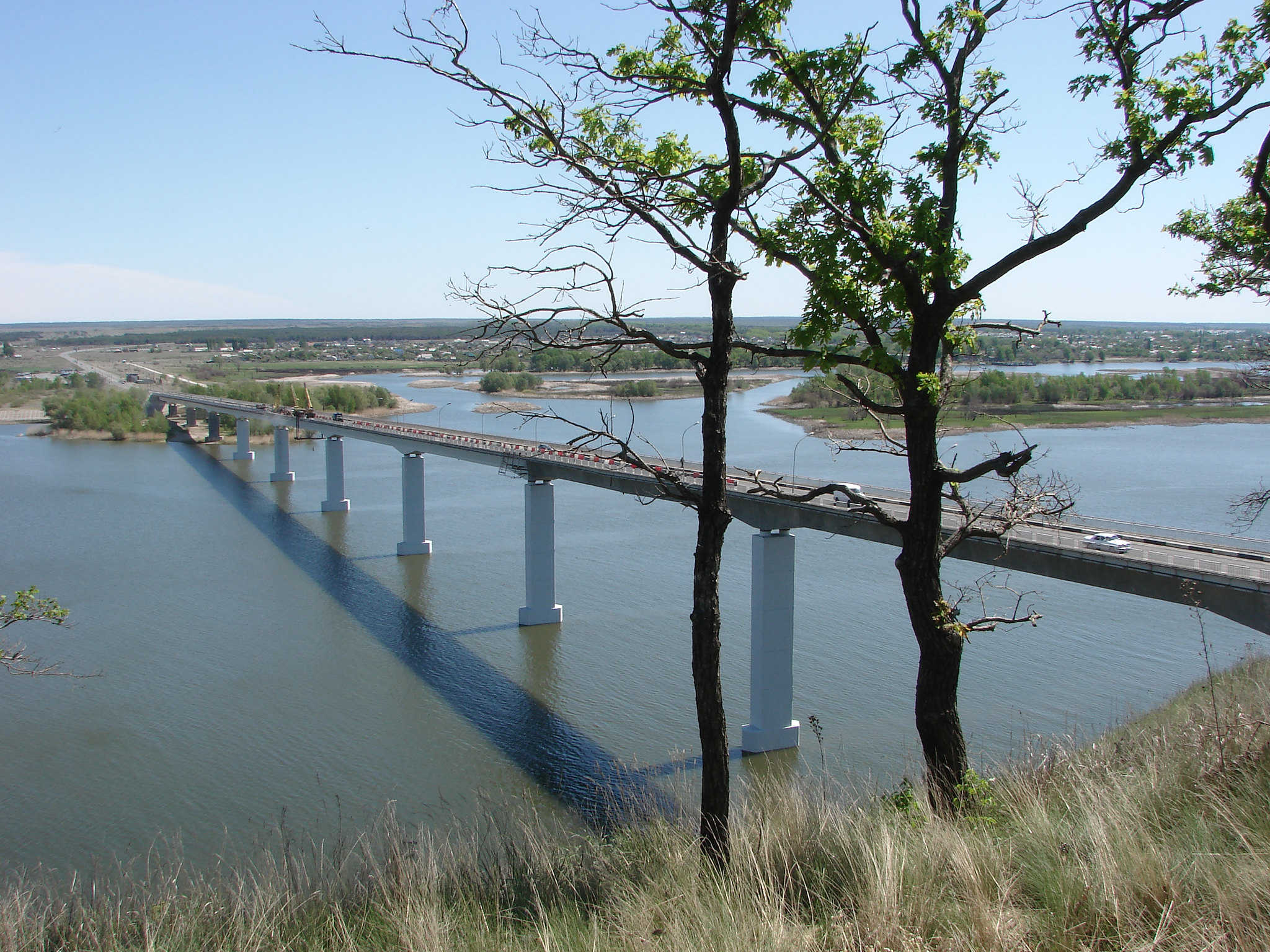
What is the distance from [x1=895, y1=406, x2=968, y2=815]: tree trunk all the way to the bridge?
82cm

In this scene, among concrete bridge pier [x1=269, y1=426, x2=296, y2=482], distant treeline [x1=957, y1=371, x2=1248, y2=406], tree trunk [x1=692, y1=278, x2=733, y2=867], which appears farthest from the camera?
distant treeline [x1=957, y1=371, x2=1248, y2=406]

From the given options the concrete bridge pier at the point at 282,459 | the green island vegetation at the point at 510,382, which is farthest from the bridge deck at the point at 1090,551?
the green island vegetation at the point at 510,382

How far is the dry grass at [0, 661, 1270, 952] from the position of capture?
466 centimetres

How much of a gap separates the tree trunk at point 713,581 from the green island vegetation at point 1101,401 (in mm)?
71314

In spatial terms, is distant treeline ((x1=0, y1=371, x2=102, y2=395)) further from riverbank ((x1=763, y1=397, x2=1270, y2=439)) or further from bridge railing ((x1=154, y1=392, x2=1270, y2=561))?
riverbank ((x1=763, y1=397, x2=1270, y2=439))

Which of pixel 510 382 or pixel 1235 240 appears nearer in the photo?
pixel 1235 240

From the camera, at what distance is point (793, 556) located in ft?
68.2

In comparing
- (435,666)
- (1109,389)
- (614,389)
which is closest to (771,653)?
(435,666)

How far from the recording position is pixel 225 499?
57.7 meters

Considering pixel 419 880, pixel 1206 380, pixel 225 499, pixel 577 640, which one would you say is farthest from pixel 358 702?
pixel 1206 380

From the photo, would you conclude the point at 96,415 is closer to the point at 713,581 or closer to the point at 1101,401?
the point at 1101,401

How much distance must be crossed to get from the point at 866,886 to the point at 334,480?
169 feet

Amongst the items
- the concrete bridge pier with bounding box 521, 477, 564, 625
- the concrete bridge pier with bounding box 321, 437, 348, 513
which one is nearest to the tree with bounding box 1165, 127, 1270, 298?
the concrete bridge pier with bounding box 521, 477, 564, 625

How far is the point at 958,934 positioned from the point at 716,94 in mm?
5970
